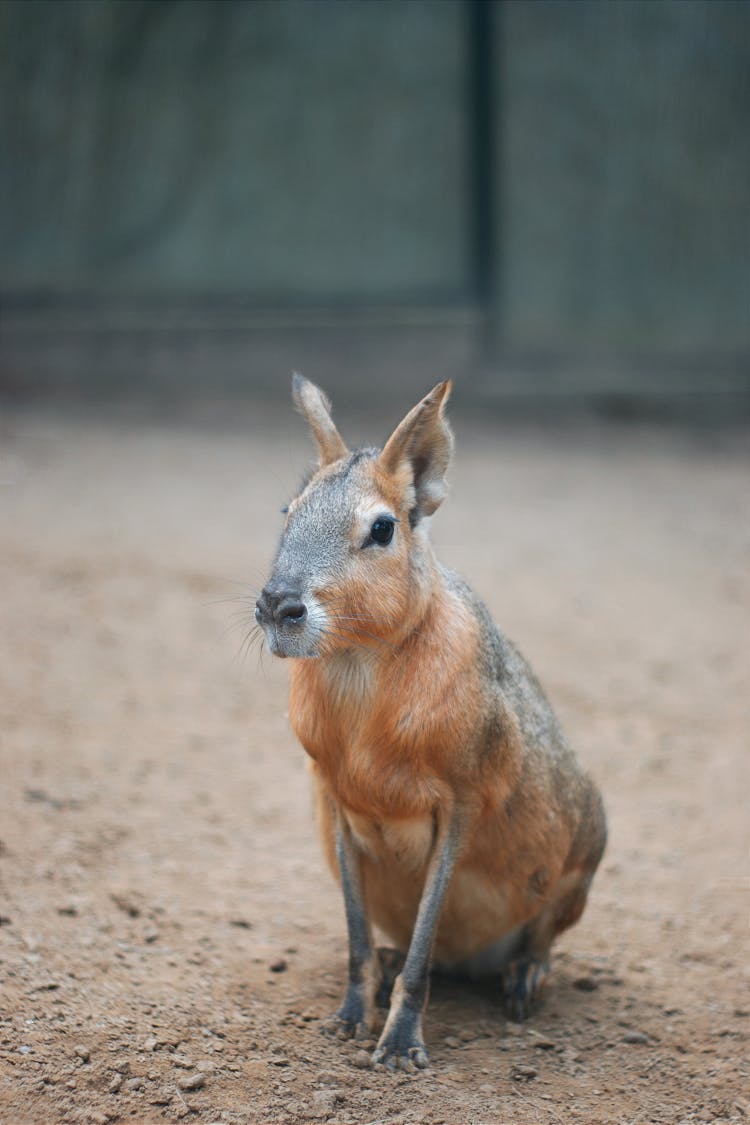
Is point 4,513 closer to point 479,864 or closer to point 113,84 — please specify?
point 113,84

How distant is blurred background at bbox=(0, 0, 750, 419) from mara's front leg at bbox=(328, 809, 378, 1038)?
7.98 meters

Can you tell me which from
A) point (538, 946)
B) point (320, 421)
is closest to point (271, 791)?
point (538, 946)

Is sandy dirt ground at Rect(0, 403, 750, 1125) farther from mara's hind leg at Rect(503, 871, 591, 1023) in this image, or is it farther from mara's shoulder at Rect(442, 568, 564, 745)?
mara's shoulder at Rect(442, 568, 564, 745)

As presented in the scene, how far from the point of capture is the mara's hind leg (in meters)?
4.07

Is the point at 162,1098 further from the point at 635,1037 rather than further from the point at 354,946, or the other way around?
the point at 635,1037

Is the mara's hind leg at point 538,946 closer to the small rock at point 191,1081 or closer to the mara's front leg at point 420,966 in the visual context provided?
the mara's front leg at point 420,966

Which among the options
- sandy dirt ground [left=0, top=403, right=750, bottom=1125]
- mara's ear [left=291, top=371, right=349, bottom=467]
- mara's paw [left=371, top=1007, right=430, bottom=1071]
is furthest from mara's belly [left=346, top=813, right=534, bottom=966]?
mara's ear [left=291, top=371, right=349, bottom=467]

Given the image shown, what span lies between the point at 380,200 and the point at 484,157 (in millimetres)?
Result: 999

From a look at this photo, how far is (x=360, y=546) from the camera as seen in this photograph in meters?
3.38

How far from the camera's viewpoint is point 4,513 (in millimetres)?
8445

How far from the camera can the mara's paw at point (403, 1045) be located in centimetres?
355

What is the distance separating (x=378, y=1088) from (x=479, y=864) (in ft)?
2.30

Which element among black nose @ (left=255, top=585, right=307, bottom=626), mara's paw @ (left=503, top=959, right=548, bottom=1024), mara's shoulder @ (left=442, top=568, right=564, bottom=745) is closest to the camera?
black nose @ (left=255, top=585, right=307, bottom=626)

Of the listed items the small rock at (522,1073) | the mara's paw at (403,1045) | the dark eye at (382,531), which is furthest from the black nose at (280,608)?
the small rock at (522,1073)
